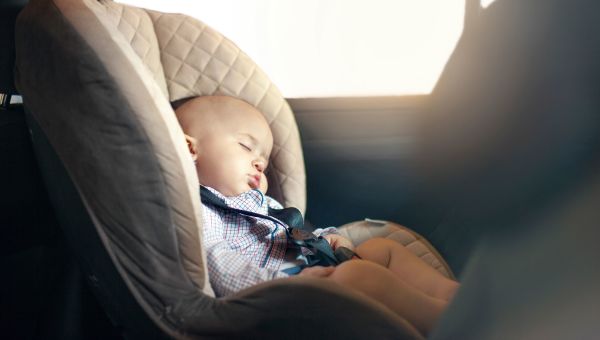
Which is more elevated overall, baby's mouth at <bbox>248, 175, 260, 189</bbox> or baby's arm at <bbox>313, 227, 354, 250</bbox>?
baby's mouth at <bbox>248, 175, 260, 189</bbox>

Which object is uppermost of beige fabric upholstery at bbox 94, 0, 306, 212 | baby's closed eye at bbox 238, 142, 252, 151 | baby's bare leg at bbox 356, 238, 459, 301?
beige fabric upholstery at bbox 94, 0, 306, 212

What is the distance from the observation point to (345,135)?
6.33ft

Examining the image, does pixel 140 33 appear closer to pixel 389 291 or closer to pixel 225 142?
pixel 225 142

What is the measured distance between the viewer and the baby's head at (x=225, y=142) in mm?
1480

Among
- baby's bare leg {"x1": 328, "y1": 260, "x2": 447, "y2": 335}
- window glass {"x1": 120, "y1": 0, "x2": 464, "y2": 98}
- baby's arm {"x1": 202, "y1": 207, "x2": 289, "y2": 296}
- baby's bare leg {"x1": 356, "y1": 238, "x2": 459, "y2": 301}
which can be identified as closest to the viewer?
Answer: baby's bare leg {"x1": 328, "y1": 260, "x2": 447, "y2": 335}

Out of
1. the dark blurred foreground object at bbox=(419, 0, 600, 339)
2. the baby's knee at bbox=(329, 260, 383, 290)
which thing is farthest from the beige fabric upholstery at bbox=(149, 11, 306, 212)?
the dark blurred foreground object at bbox=(419, 0, 600, 339)

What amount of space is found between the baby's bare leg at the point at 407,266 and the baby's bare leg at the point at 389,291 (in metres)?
0.15

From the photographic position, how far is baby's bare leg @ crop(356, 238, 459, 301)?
1292 mm

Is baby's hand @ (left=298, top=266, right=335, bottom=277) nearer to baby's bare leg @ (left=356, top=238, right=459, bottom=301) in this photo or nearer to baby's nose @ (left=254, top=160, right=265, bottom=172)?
baby's bare leg @ (left=356, top=238, right=459, bottom=301)

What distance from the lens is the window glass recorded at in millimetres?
2062

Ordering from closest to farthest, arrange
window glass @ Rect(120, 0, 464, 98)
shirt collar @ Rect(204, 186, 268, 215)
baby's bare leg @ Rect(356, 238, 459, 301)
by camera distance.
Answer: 1. baby's bare leg @ Rect(356, 238, 459, 301)
2. shirt collar @ Rect(204, 186, 268, 215)
3. window glass @ Rect(120, 0, 464, 98)

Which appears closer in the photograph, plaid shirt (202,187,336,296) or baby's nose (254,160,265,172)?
plaid shirt (202,187,336,296)

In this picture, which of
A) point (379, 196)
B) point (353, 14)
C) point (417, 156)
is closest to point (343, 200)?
point (379, 196)

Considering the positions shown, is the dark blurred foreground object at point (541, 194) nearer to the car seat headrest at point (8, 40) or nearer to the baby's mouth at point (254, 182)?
the baby's mouth at point (254, 182)
